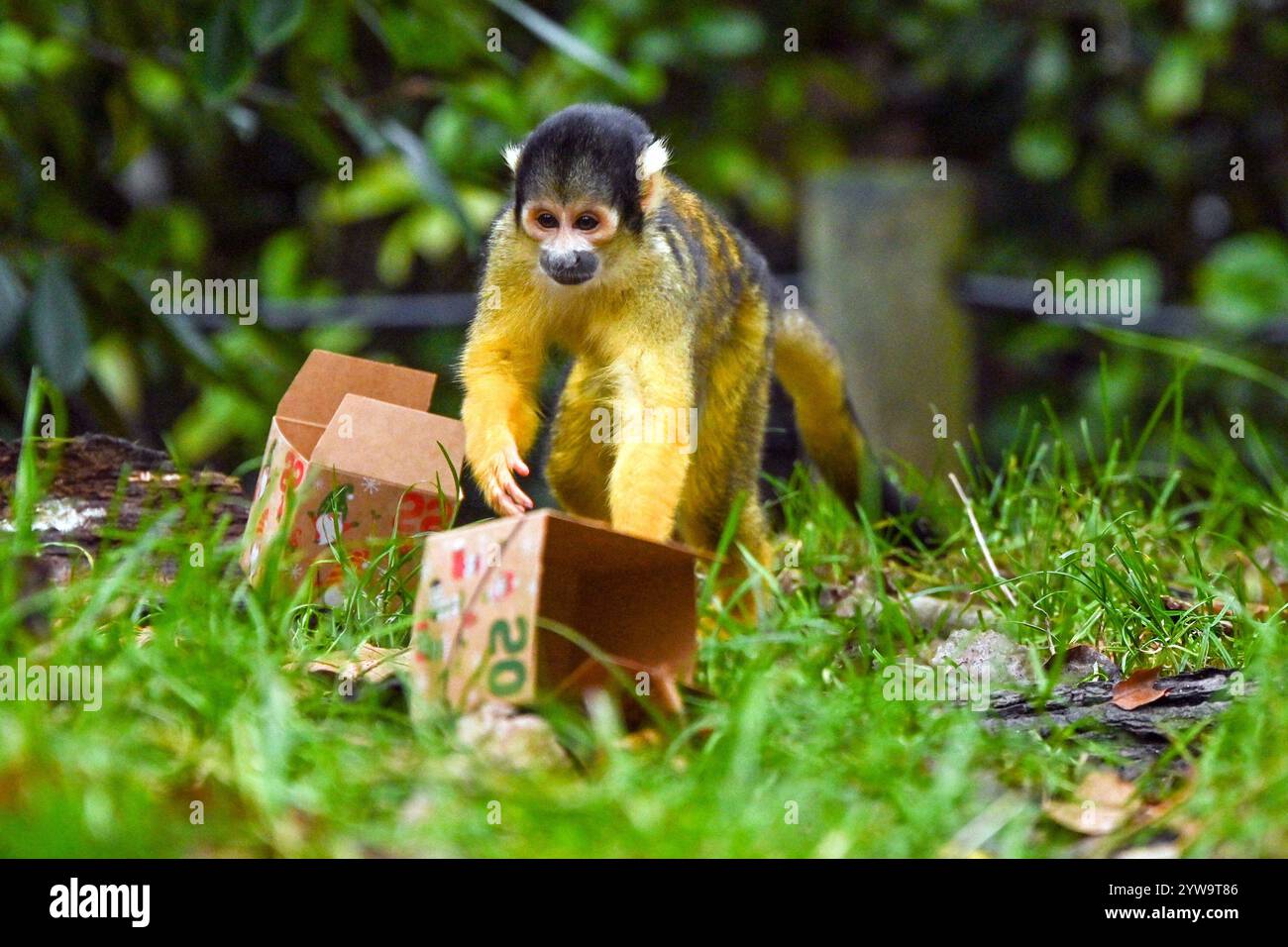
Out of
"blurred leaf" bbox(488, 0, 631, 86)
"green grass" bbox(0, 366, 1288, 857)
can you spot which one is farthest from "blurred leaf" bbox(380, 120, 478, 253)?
"green grass" bbox(0, 366, 1288, 857)

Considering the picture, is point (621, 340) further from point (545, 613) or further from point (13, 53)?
point (13, 53)

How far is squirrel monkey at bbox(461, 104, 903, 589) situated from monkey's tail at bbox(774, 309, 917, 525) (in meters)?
0.32

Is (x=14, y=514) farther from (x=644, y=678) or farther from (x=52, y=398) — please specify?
(x=644, y=678)

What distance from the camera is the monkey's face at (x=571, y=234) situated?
11.4 ft

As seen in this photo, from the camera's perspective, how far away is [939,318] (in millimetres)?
7051

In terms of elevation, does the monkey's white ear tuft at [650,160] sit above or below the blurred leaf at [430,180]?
below

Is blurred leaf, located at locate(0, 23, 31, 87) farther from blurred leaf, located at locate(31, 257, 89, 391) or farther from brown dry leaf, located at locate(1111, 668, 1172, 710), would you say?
brown dry leaf, located at locate(1111, 668, 1172, 710)

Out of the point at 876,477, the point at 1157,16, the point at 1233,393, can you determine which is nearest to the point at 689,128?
the point at 1157,16

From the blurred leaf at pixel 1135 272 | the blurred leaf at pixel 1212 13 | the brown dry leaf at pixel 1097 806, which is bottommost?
the brown dry leaf at pixel 1097 806

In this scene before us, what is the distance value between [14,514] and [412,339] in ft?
15.6

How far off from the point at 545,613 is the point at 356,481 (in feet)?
2.85
